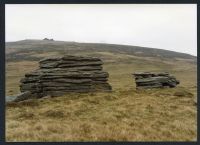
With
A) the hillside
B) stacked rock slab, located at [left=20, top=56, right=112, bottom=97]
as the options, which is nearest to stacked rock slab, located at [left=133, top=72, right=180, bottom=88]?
stacked rock slab, located at [left=20, top=56, right=112, bottom=97]

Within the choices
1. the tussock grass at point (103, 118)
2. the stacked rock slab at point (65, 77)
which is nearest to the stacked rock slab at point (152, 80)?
the stacked rock slab at point (65, 77)

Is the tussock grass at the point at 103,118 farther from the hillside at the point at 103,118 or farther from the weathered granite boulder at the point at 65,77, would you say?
the weathered granite boulder at the point at 65,77

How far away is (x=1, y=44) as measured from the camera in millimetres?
9195

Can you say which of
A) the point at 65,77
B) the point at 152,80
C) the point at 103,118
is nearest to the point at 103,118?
the point at 103,118

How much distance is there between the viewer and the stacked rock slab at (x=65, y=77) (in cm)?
2994

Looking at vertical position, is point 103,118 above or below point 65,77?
above

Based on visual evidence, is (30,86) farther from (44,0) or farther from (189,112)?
(44,0)

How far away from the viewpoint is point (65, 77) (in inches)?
1200

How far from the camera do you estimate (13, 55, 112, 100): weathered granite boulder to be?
1178 inches

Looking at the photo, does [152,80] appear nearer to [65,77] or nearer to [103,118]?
[65,77]

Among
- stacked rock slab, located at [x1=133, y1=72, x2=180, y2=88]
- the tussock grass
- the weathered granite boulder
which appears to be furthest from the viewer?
stacked rock slab, located at [x1=133, y1=72, x2=180, y2=88]

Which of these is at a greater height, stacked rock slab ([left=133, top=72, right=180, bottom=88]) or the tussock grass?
the tussock grass

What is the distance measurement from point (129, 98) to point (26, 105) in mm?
7806

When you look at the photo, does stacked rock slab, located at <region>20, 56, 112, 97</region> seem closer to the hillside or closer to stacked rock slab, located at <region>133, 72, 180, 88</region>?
the hillside
